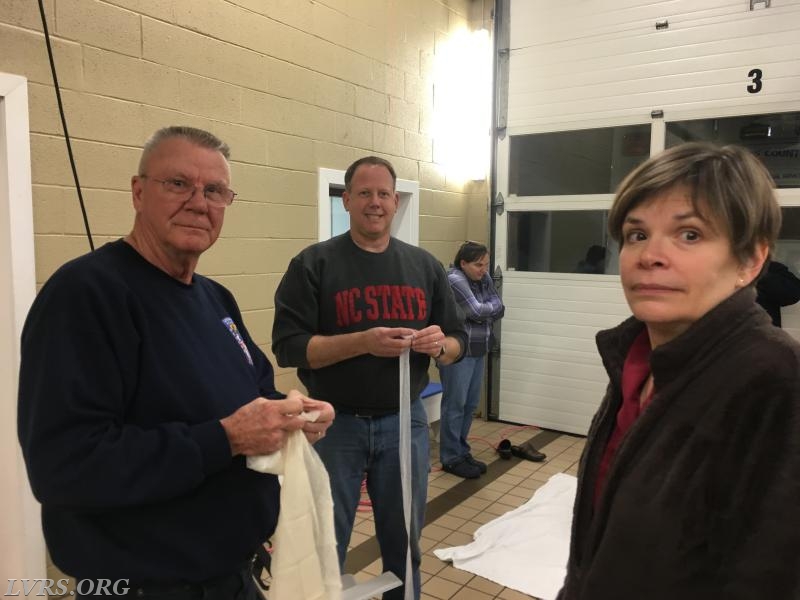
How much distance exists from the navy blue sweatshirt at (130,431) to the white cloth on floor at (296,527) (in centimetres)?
6

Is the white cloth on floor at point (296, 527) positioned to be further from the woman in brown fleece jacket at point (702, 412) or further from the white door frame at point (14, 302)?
the white door frame at point (14, 302)

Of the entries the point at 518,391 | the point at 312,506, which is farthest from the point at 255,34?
the point at 518,391

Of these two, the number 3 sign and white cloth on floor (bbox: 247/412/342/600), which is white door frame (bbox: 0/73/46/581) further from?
the number 3 sign

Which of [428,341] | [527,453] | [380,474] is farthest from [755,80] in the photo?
[380,474]

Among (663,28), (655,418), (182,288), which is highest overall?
(663,28)

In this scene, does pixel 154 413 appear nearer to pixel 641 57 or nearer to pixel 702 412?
pixel 702 412

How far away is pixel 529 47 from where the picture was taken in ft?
16.4

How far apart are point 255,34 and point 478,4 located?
2639 millimetres

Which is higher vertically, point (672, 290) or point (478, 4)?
point (478, 4)

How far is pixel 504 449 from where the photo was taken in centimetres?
441

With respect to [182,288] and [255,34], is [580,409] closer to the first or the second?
[255,34]

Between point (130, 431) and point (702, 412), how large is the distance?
37.5 inches

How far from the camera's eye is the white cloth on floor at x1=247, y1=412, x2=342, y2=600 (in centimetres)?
124

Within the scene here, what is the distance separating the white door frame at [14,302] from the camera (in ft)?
7.31
